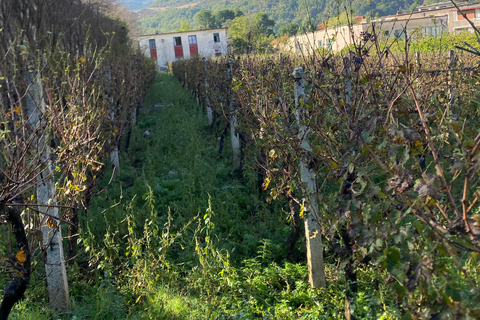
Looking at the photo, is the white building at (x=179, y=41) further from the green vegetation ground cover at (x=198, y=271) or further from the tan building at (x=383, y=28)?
the tan building at (x=383, y=28)

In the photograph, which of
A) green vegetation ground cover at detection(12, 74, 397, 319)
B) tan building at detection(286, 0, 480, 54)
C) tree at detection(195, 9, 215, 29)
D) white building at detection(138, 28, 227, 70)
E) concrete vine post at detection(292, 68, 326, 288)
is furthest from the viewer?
tree at detection(195, 9, 215, 29)

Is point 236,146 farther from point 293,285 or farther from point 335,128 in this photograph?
point 335,128

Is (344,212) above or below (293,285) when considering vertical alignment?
above

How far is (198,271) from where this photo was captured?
3.95 metres

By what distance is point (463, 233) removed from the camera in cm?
153

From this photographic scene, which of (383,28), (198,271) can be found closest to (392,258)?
(198,271)

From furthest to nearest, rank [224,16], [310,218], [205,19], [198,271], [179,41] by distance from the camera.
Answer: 1. [205,19]
2. [224,16]
3. [179,41]
4. [198,271]
5. [310,218]

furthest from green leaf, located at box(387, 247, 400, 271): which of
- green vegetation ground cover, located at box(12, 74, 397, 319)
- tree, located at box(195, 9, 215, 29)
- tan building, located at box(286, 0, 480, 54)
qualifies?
tree, located at box(195, 9, 215, 29)

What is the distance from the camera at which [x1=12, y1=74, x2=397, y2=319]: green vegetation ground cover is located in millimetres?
3385

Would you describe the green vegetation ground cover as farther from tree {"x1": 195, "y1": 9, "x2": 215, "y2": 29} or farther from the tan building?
tree {"x1": 195, "y1": 9, "x2": 215, "y2": 29}

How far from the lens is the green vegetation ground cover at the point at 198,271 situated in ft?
11.1

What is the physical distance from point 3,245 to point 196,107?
444 inches

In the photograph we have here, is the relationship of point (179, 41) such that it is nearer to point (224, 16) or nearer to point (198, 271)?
point (198, 271)

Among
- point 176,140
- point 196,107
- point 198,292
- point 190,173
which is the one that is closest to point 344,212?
point 198,292
